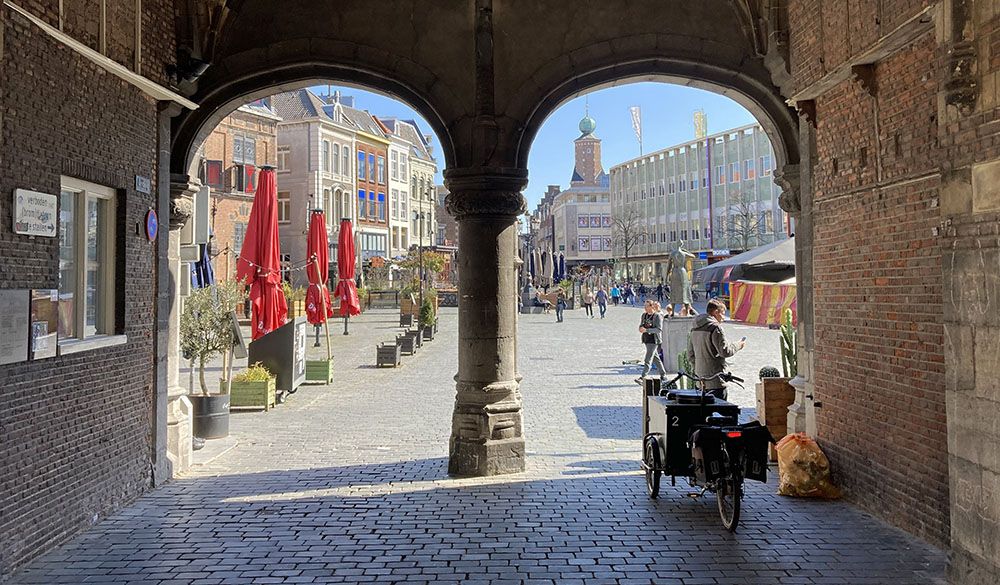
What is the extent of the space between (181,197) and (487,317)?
3806 mm

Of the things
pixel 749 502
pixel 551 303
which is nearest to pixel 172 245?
pixel 749 502

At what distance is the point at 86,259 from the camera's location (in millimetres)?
6145

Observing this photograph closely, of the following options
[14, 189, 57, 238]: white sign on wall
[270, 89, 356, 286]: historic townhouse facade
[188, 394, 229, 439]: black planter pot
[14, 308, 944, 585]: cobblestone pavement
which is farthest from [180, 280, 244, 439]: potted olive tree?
[270, 89, 356, 286]: historic townhouse facade

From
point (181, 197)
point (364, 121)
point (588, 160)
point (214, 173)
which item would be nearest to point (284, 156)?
point (364, 121)

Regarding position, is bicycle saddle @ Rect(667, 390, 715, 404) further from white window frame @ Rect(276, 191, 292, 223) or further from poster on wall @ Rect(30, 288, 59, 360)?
white window frame @ Rect(276, 191, 292, 223)

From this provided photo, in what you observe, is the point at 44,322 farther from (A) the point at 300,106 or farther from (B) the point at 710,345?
(A) the point at 300,106

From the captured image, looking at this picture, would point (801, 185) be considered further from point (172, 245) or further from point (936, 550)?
point (172, 245)

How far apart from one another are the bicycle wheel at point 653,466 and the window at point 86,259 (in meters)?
5.14

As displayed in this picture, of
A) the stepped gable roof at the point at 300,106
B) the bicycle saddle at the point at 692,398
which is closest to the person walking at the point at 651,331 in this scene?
the bicycle saddle at the point at 692,398

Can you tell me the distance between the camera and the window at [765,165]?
197 ft

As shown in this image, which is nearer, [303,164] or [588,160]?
[303,164]

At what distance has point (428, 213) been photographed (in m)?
71.0

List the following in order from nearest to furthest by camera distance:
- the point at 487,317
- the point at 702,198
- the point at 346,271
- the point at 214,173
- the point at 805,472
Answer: the point at 805,472 < the point at 487,317 < the point at 346,271 < the point at 214,173 < the point at 702,198

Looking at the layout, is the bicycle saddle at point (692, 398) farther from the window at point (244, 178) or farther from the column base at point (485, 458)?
the window at point (244, 178)
